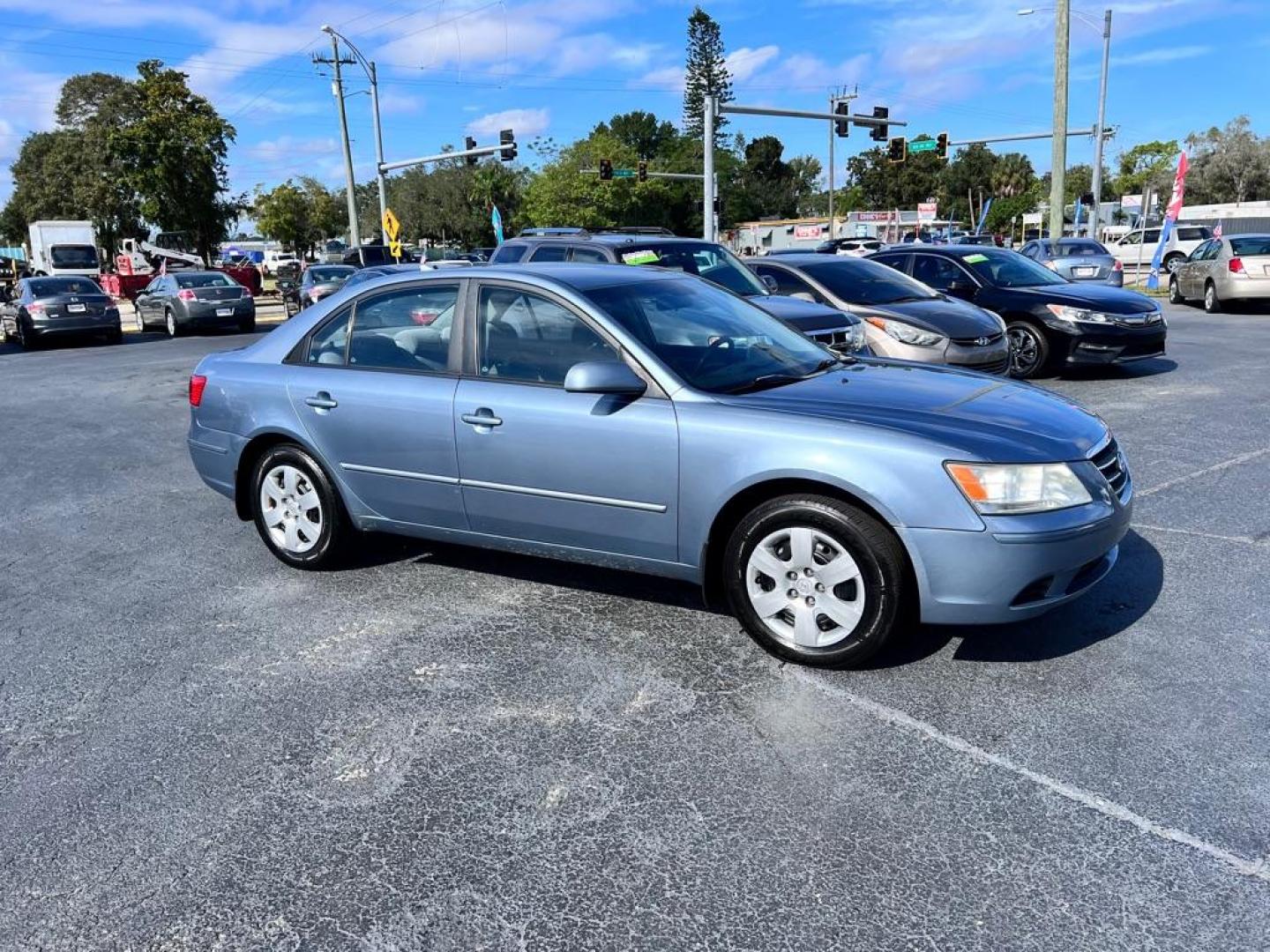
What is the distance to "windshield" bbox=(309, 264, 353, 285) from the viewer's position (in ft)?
78.8

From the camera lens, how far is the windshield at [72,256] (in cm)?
3891

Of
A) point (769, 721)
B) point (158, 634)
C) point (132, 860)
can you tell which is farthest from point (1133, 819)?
point (158, 634)

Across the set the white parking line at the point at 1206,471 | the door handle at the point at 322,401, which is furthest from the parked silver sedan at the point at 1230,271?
the door handle at the point at 322,401

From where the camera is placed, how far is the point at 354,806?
3094 millimetres

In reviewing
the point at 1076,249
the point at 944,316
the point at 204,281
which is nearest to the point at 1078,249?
the point at 1076,249

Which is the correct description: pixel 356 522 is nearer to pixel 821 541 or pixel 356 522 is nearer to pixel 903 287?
pixel 821 541

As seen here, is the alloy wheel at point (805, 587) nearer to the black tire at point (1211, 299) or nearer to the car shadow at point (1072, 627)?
the car shadow at point (1072, 627)

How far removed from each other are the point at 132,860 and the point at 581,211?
2957 inches

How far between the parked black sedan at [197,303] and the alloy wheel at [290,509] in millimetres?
19678

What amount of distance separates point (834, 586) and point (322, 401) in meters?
2.75

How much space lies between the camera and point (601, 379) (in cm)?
399

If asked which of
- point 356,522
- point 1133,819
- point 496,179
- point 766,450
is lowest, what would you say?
point 1133,819

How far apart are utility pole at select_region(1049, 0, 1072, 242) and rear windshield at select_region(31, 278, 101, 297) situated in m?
22.3

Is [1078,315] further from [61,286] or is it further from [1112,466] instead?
[61,286]
